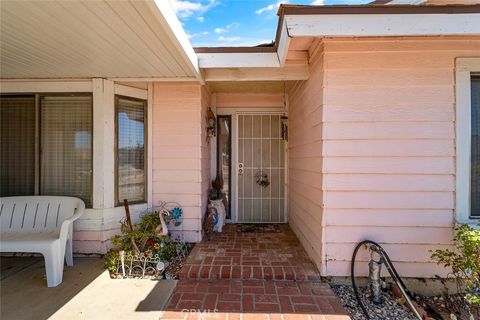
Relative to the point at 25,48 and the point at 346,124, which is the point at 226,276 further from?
the point at 25,48

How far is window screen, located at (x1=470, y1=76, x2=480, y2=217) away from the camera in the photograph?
263 centimetres

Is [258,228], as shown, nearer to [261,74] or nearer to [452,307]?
[261,74]

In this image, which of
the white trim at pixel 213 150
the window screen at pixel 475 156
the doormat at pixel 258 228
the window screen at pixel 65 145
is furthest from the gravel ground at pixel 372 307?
the window screen at pixel 65 145

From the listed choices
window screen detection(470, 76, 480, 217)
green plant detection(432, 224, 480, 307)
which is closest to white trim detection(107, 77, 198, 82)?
window screen detection(470, 76, 480, 217)

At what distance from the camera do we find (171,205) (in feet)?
12.2

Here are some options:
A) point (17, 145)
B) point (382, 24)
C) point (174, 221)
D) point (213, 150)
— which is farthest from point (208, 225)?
point (382, 24)

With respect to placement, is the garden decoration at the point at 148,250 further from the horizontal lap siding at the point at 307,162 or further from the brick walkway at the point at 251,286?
the horizontal lap siding at the point at 307,162

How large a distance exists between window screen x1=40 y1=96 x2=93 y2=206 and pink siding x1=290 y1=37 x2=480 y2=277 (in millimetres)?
3018

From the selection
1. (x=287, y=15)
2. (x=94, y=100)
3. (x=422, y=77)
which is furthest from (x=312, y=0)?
(x=94, y=100)

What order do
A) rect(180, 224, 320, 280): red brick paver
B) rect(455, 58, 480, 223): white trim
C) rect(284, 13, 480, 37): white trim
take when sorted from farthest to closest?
rect(180, 224, 320, 280): red brick paver, rect(455, 58, 480, 223): white trim, rect(284, 13, 480, 37): white trim

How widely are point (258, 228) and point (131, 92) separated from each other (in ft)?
9.59

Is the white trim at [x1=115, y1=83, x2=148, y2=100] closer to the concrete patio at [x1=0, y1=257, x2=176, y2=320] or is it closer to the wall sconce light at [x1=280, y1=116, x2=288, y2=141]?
the concrete patio at [x1=0, y1=257, x2=176, y2=320]

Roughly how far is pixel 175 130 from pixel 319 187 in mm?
2117

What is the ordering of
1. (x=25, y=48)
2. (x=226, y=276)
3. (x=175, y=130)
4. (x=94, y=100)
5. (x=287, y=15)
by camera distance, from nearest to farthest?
1. (x=287, y=15)
2. (x=25, y=48)
3. (x=226, y=276)
4. (x=94, y=100)
5. (x=175, y=130)
